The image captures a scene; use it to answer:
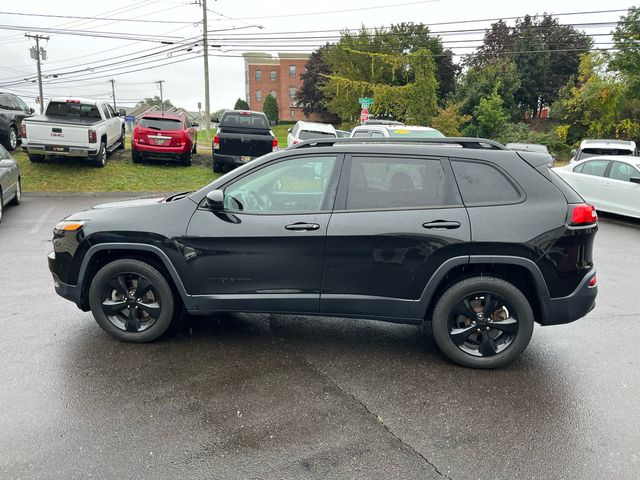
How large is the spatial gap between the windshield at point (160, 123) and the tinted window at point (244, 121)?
1.47 m

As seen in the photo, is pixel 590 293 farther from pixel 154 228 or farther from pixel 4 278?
pixel 4 278

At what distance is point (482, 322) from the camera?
4.01 meters

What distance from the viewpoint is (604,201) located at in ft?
38.8

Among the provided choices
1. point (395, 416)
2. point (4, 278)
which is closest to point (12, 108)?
point (4, 278)

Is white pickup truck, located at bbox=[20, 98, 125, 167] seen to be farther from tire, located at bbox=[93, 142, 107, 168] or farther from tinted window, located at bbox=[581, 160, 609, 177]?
tinted window, located at bbox=[581, 160, 609, 177]

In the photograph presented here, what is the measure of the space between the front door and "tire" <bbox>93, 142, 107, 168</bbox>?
1156cm

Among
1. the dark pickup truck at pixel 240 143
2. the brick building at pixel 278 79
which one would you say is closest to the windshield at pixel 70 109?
the dark pickup truck at pixel 240 143

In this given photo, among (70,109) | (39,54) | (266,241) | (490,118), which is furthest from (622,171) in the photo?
(39,54)

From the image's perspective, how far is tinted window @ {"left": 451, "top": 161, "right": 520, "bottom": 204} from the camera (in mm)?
3945

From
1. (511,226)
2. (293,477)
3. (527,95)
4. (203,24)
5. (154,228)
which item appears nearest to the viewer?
(293,477)

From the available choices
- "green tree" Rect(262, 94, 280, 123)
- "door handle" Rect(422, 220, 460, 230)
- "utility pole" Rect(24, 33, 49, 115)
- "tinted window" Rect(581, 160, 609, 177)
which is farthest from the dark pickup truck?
"green tree" Rect(262, 94, 280, 123)

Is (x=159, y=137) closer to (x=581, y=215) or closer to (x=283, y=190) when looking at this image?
(x=283, y=190)

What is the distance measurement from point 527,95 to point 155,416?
166ft

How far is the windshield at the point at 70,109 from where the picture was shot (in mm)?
14227
